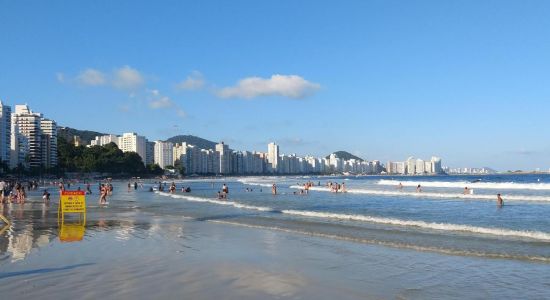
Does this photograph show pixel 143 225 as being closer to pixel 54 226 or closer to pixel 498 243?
pixel 54 226

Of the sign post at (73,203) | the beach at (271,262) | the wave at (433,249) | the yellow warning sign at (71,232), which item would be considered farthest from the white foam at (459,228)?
the yellow warning sign at (71,232)

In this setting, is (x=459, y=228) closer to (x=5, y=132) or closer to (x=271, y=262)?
(x=271, y=262)

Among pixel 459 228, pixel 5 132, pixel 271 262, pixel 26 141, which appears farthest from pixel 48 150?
pixel 271 262

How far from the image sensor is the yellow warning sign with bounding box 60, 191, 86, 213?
752 inches

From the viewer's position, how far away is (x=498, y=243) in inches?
576

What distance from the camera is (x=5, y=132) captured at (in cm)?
14500

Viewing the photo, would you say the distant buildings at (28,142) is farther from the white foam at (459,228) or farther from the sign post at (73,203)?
the white foam at (459,228)

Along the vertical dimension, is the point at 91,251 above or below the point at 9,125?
below

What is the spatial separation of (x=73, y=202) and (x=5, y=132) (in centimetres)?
14493

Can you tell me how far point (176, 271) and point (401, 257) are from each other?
215 inches

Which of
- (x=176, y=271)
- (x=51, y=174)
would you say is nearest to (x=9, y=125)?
(x=51, y=174)

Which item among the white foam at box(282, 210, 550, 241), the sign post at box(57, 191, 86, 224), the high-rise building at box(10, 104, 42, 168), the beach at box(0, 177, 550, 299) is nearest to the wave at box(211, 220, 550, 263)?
the beach at box(0, 177, 550, 299)

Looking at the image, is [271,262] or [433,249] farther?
[433,249]

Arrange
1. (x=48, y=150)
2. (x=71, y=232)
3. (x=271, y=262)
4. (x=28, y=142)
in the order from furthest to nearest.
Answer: (x=28, y=142) → (x=48, y=150) → (x=71, y=232) → (x=271, y=262)
